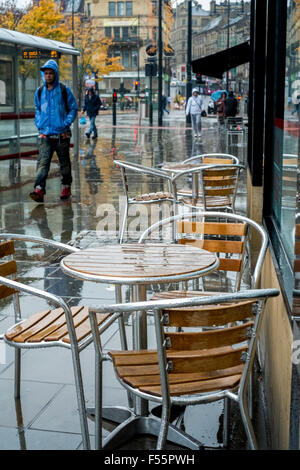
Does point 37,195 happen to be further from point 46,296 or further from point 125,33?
point 125,33

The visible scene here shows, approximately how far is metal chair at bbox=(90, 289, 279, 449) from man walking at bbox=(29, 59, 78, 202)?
25.3 ft

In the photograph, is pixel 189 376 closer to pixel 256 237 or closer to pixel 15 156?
pixel 256 237

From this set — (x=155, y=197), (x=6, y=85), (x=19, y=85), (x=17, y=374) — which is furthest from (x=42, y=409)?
(x=19, y=85)

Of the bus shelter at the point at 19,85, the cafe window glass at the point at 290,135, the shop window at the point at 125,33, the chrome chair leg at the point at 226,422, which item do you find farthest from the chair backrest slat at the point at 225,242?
the shop window at the point at 125,33

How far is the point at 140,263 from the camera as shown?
3.64 m

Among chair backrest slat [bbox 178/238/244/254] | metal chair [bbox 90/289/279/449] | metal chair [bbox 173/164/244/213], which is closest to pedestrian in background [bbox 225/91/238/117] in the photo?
metal chair [bbox 173/164/244/213]

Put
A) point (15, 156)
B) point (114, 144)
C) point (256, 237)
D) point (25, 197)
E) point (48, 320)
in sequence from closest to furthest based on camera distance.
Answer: point (48, 320)
point (256, 237)
point (25, 197)
point (15, 156)
point (114, 144)

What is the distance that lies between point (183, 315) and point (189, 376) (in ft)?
1.36

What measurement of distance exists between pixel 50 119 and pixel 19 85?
5.57m

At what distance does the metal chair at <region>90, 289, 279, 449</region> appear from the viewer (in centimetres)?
256

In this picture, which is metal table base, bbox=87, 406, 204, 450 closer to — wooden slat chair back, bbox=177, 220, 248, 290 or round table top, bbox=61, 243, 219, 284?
round table top, bbox=61, 243, 219, 284

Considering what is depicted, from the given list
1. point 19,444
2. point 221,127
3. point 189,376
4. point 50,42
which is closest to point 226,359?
point 189,376

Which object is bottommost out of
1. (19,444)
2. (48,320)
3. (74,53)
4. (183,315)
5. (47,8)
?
(19,444)

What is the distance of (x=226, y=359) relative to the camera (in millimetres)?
2670
